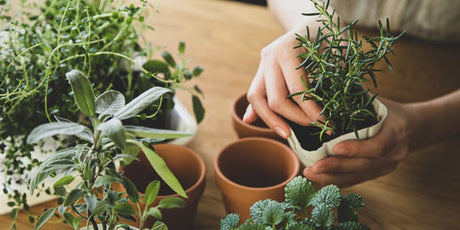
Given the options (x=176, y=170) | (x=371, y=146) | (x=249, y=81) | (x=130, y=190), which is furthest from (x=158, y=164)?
(x=249, y=81)

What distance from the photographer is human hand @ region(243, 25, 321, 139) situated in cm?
76

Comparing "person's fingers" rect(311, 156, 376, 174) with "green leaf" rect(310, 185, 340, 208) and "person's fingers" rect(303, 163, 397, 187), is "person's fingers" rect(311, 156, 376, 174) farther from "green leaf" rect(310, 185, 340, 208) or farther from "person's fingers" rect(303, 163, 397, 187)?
"green leaf" rect(310, 185, 340, 208)

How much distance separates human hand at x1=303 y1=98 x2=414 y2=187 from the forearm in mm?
24

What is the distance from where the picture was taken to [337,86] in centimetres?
68

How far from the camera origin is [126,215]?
1.98 feet

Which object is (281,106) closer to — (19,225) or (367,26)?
(19,225)

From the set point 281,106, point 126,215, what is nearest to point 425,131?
point 281,106

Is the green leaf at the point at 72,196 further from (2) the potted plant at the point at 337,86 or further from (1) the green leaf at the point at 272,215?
(2) the potted plant at the point at 337,86

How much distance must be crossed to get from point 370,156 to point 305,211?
24 centimetres

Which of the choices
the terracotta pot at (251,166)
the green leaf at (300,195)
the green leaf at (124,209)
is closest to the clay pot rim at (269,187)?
the terracotta pot at (251,166)

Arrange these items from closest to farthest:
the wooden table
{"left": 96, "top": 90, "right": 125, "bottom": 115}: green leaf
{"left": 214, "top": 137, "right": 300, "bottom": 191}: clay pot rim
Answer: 1. {"left": 96, "top": 90, "right": 125, "bottom": 115}: green leaf
2. {"left": 214, "top": 137, "right": 300, "bottom": 191}: clay pot rim
3. the wooden table

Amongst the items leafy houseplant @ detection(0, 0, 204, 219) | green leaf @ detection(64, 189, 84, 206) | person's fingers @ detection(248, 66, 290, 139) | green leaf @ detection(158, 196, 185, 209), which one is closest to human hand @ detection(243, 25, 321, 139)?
person's fingers @ detection(248, 66, 290, 139)

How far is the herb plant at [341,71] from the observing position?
64 cm

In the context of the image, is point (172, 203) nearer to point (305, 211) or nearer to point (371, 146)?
point (305, 211)
